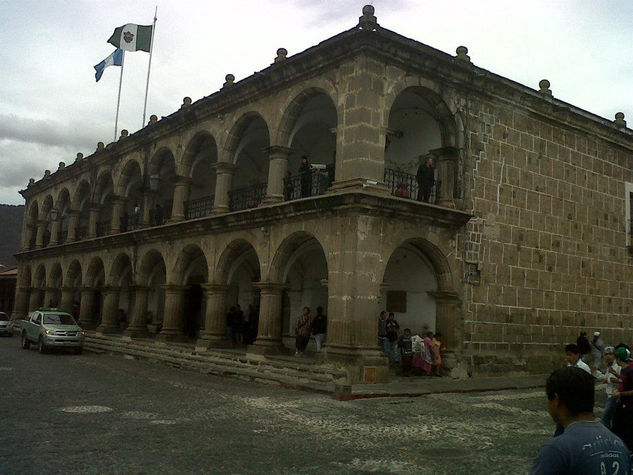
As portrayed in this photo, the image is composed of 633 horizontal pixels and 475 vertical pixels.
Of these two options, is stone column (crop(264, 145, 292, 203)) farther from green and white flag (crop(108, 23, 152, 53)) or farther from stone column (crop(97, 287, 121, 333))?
green and white flag (crop(108, 23, 152, 53))

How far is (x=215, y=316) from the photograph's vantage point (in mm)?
19328

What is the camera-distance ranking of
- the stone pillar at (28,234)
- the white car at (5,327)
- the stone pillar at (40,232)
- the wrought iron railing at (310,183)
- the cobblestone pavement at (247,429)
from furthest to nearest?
1. the stone pillar at (28,234)
2. the stone pillar at (40,232)
3. the white car at (5,327)
4. the wrought iron railing at (310,183)
5. the cobblestone pavement at (247,429)

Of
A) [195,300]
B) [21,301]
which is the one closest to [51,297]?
[21,301]

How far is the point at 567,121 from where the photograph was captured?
19.6m

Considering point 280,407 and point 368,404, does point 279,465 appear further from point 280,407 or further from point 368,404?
point 368,404

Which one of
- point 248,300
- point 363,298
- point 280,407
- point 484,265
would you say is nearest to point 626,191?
point 484,265

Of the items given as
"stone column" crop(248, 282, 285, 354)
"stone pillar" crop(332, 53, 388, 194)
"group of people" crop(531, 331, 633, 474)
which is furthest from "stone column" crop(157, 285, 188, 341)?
"group of people" crop(531, 331, 633, 474)

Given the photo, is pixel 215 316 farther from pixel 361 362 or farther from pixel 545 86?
pixel 545 86

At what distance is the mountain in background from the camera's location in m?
89.9

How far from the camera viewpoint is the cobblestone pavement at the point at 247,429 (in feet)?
22.8

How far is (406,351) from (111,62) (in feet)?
76.5

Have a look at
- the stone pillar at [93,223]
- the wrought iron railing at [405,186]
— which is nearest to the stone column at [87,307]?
the stone pillar at [93,223]

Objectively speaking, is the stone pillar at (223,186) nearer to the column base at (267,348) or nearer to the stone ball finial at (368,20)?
the column base at (267,348)

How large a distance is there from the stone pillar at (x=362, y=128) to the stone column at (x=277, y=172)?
8.54ft
